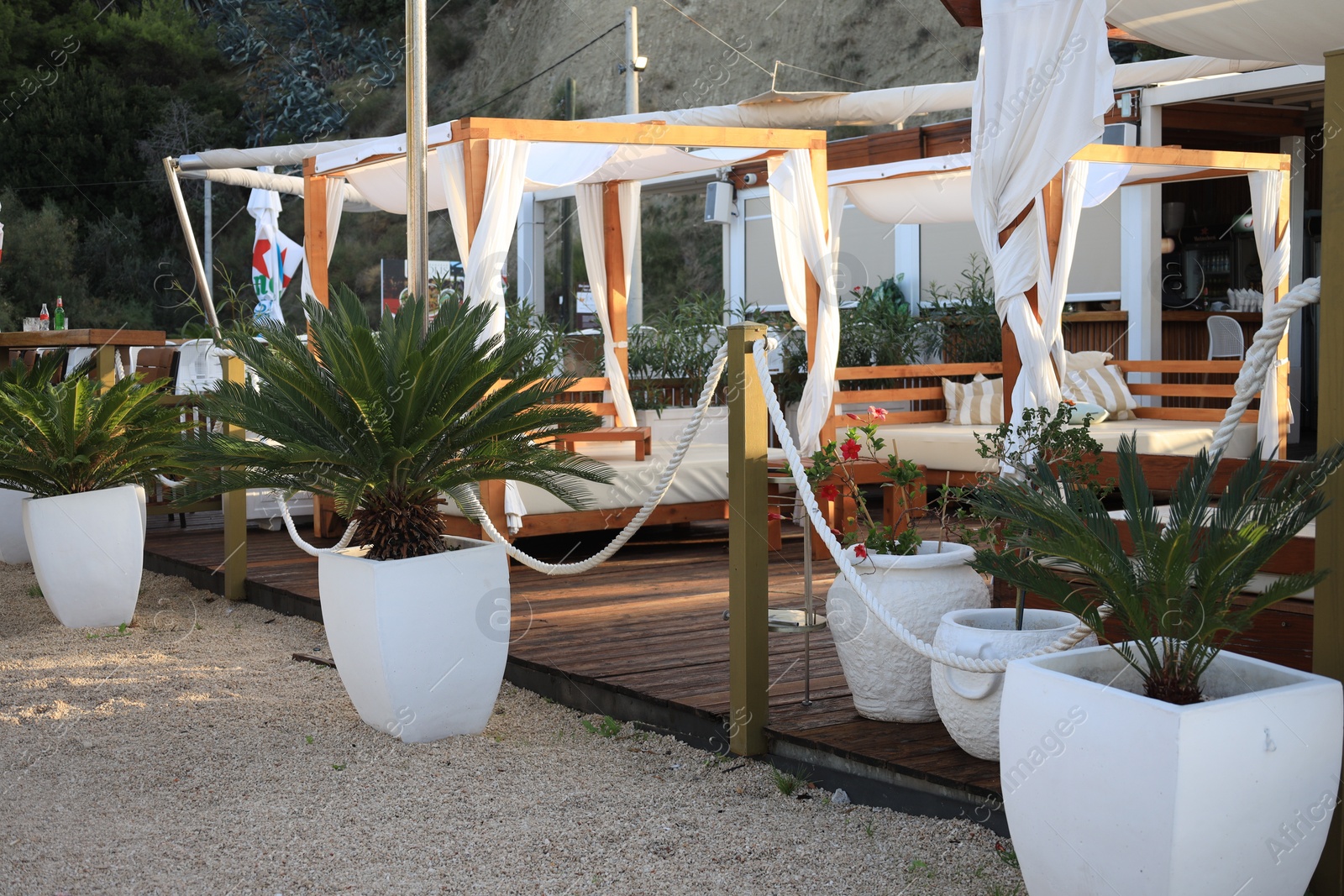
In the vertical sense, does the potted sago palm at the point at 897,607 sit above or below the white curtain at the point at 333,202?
below

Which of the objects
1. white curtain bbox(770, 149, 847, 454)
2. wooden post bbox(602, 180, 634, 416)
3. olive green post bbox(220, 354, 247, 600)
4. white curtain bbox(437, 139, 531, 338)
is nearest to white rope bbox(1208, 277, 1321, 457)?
white curtain bbox(437, 139, 531, 338)

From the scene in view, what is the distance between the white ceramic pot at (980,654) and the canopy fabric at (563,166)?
4.12 metres

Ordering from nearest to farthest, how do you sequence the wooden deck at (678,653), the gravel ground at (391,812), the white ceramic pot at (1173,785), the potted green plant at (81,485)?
the white ceramic pot at (1173,785), the gravel ground at (391,812), the wooden deck at (678,653), the potted green plant at (81,485)

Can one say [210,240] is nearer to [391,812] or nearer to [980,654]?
[391,812]

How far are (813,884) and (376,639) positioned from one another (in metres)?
1.58

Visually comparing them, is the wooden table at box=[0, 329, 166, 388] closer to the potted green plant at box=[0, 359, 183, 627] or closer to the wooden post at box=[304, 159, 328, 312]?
the potted green plant at box=[0, 359, 183, 627]

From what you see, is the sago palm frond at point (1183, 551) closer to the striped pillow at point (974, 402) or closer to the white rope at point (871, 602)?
the white rope at point (871, 602)

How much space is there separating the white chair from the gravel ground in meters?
7.75

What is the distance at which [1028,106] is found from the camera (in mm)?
4926

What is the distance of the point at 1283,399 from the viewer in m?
8.22

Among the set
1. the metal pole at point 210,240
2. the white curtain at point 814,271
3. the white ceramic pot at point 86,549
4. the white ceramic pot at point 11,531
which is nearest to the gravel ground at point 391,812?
the white ceramic pot at point 86,549

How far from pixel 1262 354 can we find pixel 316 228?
6440 mm

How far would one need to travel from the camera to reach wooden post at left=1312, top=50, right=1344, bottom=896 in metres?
2.45

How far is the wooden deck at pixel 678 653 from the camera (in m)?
3.27
